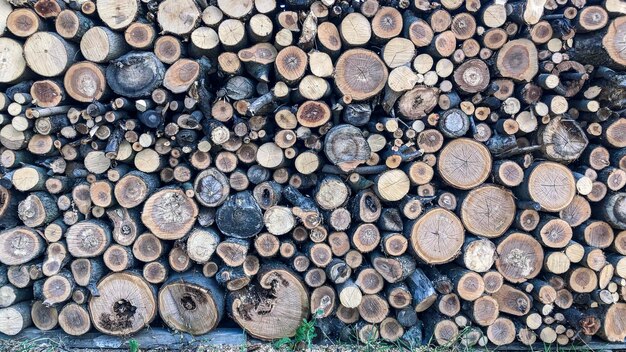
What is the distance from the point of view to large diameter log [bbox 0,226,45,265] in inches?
128

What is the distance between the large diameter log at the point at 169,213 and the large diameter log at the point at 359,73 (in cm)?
140

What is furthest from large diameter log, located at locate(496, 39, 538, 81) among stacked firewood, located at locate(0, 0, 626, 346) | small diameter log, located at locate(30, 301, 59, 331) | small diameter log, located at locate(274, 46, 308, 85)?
small diameter log, located at locate(30, 301, 59, 331)

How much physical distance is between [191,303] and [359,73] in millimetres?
2122

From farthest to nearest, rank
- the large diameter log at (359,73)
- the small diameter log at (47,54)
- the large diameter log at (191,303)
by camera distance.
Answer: the large diameter log at (191,303)
the large diameter log at (359,73)
the small diameter log at (47,54)

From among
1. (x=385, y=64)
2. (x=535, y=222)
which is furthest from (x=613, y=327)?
(x=385, y=64)

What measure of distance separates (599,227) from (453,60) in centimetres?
169

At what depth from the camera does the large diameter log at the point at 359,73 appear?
3.25m

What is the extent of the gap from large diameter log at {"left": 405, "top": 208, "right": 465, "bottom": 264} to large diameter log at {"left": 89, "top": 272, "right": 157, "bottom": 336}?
6.63 feet

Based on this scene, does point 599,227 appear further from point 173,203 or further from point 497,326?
point 173,203

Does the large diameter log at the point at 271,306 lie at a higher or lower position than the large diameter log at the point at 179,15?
lower

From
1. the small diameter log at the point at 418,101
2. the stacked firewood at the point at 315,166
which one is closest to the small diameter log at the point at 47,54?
the stacked firewood at the point at 315,166

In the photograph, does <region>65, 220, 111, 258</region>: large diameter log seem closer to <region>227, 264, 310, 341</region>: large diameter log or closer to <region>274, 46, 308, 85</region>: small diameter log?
<region>227, 264, 310, 341</region>: large diameter log

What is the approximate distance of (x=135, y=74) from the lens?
10.4ft

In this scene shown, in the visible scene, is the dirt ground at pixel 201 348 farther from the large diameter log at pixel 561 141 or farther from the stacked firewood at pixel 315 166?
the large diameter log at pixel 561 141
